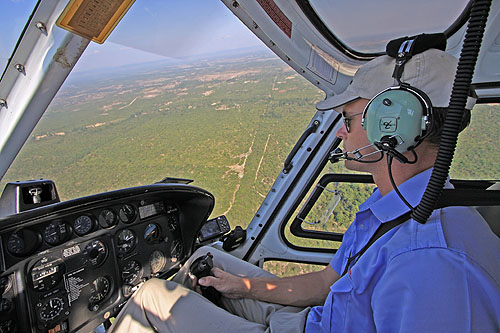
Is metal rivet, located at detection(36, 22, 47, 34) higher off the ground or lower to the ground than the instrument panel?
higher

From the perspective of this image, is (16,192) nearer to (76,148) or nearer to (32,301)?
(32,301)

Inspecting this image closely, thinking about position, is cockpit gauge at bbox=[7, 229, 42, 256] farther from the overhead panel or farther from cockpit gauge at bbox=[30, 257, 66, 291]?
the overhead panel

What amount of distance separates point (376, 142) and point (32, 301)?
73.6 inches

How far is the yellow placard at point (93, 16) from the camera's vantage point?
3.00 feet

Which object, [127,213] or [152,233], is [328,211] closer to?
[152,233]

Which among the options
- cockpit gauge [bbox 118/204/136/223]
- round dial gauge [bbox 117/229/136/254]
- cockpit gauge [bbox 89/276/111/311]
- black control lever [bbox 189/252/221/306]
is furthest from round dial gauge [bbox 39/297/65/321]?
black control lever [bbox 189/252/221/306]

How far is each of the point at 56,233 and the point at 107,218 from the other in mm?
305

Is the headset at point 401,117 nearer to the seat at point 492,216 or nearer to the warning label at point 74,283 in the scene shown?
the seat at point 492,216

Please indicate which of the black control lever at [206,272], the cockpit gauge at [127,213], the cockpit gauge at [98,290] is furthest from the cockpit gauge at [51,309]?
the black control lever at [206,272]

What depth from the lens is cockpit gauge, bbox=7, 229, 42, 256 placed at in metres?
1.53

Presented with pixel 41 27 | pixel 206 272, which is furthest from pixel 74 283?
pixel 41 27

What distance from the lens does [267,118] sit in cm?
267

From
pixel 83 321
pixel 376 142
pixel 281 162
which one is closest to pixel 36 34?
pixel 376 142

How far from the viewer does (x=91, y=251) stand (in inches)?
73.7
